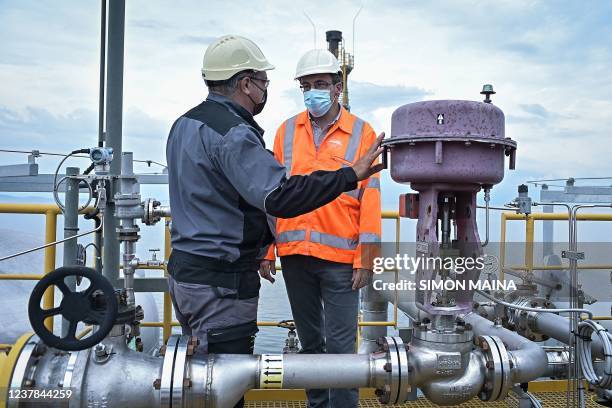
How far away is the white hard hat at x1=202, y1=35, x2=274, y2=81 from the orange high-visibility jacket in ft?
1.89

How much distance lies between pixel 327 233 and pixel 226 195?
0.64 meters

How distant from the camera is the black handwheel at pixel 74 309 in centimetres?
158

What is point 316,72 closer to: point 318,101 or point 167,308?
point 318,101

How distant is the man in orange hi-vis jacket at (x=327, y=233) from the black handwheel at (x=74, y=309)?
879mm

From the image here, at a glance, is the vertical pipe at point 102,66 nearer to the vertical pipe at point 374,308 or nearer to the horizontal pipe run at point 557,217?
the vertical pipe at point 374,308

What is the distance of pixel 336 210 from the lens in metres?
2.27

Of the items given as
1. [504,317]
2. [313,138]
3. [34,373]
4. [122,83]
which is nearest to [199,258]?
[34,373]

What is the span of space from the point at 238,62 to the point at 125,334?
1064 millimetres

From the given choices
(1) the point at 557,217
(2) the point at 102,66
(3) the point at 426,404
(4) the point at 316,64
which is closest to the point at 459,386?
(3) the point at 426,404

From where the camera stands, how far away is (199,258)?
1.75 metres

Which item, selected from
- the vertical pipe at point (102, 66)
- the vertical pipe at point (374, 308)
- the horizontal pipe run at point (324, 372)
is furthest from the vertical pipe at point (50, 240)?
the vertical pipe at point (374, 308)

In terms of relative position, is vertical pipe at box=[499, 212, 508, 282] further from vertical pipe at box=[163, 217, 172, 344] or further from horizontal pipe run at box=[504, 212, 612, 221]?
vertical pipe at box=[163, 217, 172, 344]

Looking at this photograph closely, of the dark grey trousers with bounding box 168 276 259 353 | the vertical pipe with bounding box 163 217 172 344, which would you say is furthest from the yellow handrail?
the dark grey trousers with bounding box 168 276 259 353

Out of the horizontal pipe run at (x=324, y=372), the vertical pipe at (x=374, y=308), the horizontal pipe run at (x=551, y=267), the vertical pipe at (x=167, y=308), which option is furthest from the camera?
the horizontal pipe run at (x=551, y=267)
